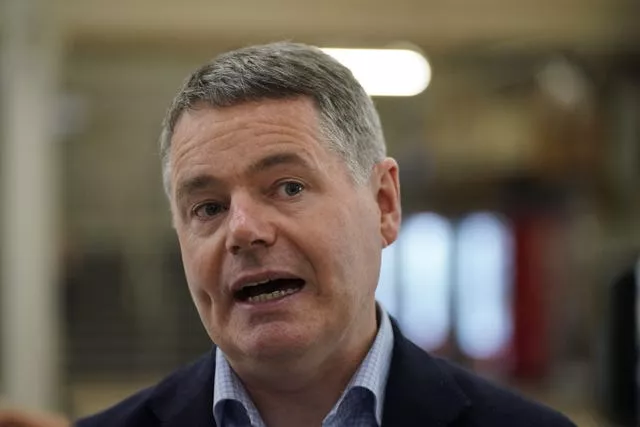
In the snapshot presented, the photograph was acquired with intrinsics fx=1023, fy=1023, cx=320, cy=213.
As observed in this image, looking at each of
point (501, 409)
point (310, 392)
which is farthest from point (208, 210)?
point (501, 409)

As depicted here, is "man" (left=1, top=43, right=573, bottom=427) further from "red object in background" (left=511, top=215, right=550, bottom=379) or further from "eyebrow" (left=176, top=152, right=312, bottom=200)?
"red object in background" (left=511, top=215, right=550, bottom=379)

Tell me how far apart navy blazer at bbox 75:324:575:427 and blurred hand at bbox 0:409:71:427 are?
0.34 m

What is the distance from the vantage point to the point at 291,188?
4.38 feet

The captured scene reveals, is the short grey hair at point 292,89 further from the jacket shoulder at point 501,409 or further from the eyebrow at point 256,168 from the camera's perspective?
the jacket shoulder at point 501,409

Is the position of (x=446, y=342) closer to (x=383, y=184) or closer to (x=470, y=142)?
(x=470, y=142)

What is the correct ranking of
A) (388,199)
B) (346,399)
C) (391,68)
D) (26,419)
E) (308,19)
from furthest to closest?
(308,19) → (391,68) → (388,199) → (346,399) → (26,419)

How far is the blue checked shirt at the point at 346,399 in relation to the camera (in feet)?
4.58

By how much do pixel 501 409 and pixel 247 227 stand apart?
45cm

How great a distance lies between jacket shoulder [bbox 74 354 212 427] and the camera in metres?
1.45

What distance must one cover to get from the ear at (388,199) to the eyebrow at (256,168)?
0.59ft

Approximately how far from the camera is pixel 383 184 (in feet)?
4.92

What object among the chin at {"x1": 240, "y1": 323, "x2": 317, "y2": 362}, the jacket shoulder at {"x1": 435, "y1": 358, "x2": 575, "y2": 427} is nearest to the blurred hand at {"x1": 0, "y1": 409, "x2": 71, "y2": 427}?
the chin at {"x1": 240, "y1": 323, "x2": 317, "y2": 362}

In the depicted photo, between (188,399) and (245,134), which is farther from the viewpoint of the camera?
(188,399)

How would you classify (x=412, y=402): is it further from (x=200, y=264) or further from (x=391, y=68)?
(x=391, y=68)
